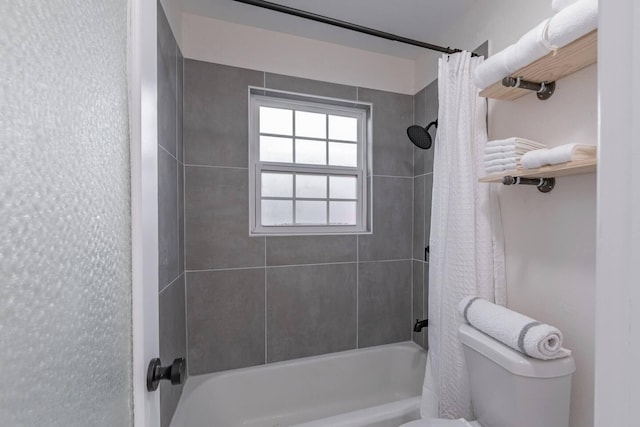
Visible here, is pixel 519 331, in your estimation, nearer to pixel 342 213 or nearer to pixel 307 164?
pixel 342 213

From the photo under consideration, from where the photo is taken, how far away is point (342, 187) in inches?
81.4

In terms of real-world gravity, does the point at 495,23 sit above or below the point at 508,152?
above

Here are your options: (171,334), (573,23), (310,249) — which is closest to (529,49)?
(573,23)

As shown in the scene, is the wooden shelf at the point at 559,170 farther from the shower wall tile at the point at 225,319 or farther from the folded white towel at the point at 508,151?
the shower wall tile at the point at 225,319

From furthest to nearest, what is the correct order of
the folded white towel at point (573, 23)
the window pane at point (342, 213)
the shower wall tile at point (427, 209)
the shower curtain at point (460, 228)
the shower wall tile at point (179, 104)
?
the window pane at point (342, 213)
the shower wall tile at point (427, 209)
the shower wall tile at point (179, 104)
the shower curtain at point (460, 228)
the folded white towel at point (573, 23)

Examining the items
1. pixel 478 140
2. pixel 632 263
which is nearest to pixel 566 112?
pixel 478 140

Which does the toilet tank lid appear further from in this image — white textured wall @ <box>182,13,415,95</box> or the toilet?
white textured wall @ <box>182,13,415,95</box>

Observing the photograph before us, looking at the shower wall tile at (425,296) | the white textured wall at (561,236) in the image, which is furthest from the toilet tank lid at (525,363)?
the shower wall tile at (425,296)

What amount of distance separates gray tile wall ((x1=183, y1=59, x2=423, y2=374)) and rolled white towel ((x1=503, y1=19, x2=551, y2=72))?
1.01 m

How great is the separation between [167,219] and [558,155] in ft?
5.15

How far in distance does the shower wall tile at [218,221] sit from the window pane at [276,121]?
379mm

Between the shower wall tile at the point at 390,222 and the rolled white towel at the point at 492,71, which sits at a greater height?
the rolled white towel at the point at 492,71

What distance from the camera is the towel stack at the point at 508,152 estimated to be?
110 cm

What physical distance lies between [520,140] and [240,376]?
6.31 feet
